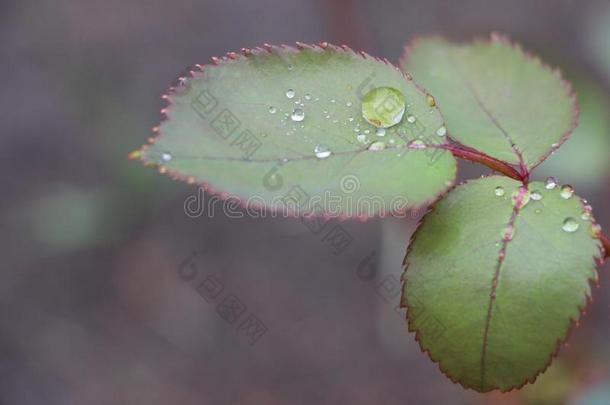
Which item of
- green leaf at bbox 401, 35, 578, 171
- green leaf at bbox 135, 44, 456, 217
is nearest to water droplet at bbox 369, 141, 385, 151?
green leaf at bbox 135, 44, 456, 217

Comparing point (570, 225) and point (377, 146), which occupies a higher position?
point (377, 146)

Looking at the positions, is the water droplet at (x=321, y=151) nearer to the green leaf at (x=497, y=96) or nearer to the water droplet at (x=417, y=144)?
the water droplet at (x=417, y=144)

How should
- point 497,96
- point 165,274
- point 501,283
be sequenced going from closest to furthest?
1. point 501,283
2. point 497,96
3. point 165,274

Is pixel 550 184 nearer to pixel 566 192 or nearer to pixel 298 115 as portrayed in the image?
pixel 566 192

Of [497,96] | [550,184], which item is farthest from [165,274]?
[550,184]

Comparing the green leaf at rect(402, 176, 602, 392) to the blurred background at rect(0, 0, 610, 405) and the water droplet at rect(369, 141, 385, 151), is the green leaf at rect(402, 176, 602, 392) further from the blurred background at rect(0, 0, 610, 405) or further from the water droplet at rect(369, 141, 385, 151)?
the blurred background at rect(0, 0, 610, 405)

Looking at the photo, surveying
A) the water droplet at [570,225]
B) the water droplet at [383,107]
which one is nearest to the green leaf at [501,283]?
the water droplet at [570,225]
